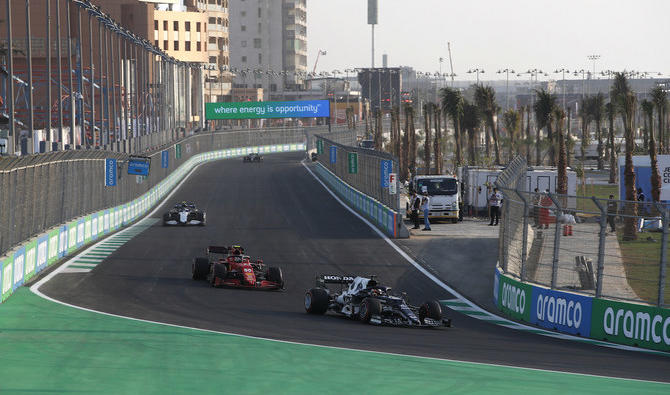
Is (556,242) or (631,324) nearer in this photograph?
(631,324)

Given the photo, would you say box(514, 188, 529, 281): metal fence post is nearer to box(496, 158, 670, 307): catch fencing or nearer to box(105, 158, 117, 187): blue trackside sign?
box(496, 158, 670, 307): catch fencing

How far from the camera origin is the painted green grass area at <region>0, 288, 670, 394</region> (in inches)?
550

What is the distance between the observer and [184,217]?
4394 centimetres

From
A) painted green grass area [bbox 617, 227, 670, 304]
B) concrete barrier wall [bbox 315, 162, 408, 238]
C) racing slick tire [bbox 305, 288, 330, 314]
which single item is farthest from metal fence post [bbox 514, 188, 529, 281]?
concrete barrier wall [bbox 315, 162, 408, 238]

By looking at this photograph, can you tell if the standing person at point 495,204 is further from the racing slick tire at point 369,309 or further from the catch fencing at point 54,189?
the racing slick tire at point 369,309

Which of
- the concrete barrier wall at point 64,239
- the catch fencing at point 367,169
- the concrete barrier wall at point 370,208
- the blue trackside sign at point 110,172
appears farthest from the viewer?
the catch fencing at point 367,169

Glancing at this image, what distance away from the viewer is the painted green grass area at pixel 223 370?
14.0 metres

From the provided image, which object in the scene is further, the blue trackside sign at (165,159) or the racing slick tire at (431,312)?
the blue trackside sign at (165,159)

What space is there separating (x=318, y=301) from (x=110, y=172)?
23.4m

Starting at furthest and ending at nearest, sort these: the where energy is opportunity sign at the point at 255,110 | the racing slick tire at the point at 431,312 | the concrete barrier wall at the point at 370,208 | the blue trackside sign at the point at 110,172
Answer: the where energy is opportunity sign at the point at 255,110
the blue trackside sign at the point at 110,172
the concrete barrier wall at the point at 370,208
the racing slick tire at the point at 431,312

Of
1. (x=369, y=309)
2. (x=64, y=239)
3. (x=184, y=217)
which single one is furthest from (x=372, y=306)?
(x=184, y=217)

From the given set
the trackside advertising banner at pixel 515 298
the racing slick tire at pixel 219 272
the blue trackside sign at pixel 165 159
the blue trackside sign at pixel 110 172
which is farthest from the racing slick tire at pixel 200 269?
the blue trackside sign at pixel 165 159

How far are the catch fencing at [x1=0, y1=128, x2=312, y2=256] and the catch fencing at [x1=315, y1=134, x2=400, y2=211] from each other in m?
11.8

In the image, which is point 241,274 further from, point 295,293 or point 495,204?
point 495,204
